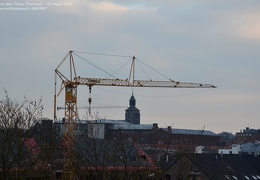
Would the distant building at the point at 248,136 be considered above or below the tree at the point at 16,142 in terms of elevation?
above

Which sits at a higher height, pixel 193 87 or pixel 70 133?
pixel 193 87

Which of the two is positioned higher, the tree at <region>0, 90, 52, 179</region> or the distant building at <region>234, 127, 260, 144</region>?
the distant building at <region>234, 127, 260, 144</region>

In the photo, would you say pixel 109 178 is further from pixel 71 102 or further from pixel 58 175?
pixel 71 102

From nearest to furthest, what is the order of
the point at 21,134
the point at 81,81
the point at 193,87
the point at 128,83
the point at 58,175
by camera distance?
the point at 21,134
the point at 58,175
the point at 81,81
the point at 128,83
the point at 193,87

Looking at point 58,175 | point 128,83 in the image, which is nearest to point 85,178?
point 58,175

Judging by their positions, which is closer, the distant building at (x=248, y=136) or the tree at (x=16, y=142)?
the tree at (x=16, y=142)

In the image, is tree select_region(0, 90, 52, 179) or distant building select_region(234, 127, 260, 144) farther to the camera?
distant building select_region(234, 127, 260, 144)

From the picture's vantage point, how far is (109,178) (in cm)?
2686

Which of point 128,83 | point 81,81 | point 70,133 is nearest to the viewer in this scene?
point 70,133

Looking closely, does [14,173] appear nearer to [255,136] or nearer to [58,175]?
[58,175]

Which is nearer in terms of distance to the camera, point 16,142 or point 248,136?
point 16,142

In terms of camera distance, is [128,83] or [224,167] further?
[128,83]

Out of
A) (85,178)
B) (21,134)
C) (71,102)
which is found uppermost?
(71,102)

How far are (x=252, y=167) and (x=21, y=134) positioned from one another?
54.2m
